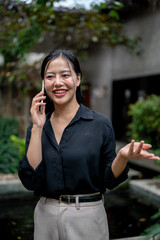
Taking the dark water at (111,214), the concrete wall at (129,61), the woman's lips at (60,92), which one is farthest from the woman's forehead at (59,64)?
the concrete wall at (129,61)

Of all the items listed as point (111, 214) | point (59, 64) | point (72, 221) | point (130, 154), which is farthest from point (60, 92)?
point (111, 214)

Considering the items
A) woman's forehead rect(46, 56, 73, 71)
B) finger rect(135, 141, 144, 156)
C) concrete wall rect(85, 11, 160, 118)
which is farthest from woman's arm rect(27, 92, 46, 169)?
concrete wall rect(85, 11, 160, 118)

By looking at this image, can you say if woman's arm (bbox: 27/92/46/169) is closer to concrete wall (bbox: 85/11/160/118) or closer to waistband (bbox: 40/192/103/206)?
waistband (bbox: 40/192/103/206)

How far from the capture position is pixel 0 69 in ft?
37.8

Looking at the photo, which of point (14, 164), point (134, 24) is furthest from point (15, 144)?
point (134, 24)

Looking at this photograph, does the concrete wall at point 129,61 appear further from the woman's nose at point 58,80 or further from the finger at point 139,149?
the finger at point 139,149

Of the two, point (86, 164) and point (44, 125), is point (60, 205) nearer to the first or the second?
point (86, 164)

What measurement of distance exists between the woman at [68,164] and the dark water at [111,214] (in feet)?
8.02

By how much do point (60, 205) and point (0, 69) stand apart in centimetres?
1033

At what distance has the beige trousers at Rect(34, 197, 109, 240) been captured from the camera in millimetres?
1876

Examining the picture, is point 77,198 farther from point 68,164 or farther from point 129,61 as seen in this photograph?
point 129,61

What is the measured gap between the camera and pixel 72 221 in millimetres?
1874

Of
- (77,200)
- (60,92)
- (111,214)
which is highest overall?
(60,92)

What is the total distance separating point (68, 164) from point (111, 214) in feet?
11.2
